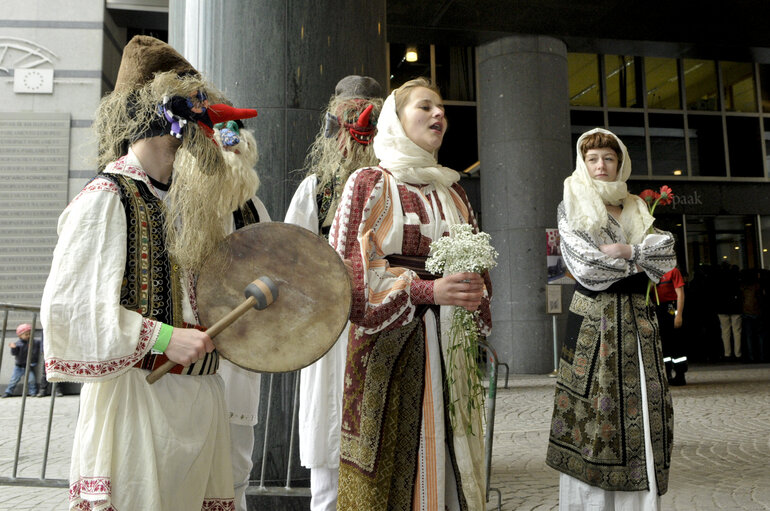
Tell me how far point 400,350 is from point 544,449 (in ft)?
13.6

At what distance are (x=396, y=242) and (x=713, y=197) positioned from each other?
58.4ft

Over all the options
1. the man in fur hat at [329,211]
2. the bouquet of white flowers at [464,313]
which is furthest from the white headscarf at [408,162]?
the man in fur hat at [329,211]

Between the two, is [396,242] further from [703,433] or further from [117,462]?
[703,433]

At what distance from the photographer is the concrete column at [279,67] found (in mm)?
4340

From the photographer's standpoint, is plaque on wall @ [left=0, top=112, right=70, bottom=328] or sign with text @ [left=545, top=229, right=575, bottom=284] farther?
sign with text @ [left=545, top=229, right=575, bottom=284]

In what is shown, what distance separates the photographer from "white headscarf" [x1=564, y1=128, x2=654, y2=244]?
390 cm

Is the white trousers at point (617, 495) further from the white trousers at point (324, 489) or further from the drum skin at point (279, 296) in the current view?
the drum skin at point (279, 296)

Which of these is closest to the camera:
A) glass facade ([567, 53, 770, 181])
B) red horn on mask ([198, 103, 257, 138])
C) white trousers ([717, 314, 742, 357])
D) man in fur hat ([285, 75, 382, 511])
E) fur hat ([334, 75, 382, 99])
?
red horn on mask ([198, 103, 257, 138])

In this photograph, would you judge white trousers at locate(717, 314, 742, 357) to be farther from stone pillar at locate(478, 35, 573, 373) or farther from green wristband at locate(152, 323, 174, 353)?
green wristband at locate(152, 323, 174, 353)

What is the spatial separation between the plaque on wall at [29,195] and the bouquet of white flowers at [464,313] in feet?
31.1

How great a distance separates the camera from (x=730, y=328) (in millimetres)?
16234

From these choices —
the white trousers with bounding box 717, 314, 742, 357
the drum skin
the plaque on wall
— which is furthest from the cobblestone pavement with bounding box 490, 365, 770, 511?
the plaque on wall

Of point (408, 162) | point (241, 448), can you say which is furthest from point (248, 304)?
point (241, 448)

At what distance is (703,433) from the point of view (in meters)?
6.87
